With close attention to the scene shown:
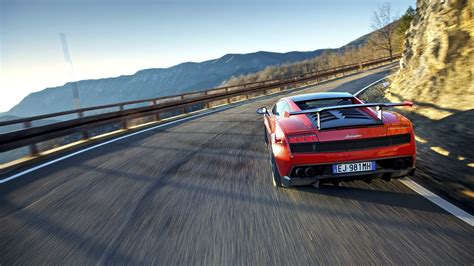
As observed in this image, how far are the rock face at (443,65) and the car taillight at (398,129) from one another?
10.2 ft

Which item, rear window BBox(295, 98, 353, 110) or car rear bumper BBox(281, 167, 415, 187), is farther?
rear window BBox(295, 98, 353, 110)

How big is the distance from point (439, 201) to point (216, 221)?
→ 2.56 m

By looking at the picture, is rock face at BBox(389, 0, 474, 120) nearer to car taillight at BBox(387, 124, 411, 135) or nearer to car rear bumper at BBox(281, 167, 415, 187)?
car taillight at BBox(387, 124, 411, 135)

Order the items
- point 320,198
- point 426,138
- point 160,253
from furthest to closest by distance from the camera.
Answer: point 426,138 < point 320,198 < point 160,253

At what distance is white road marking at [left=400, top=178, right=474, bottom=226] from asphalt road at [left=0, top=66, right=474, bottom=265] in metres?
0.09

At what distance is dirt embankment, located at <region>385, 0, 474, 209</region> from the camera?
13.5ft

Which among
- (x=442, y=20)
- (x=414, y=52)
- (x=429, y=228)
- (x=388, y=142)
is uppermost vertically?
(x=442, y=20)

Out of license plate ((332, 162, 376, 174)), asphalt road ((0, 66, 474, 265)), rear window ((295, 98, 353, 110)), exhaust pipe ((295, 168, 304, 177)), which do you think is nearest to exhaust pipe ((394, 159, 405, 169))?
license plate ((332, 162, 376, 174))

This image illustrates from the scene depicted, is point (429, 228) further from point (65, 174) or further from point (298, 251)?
point (65, 174)

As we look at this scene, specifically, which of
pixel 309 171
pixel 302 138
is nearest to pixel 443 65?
pixel 302 138

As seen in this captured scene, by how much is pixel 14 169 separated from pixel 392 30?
A: 211ft

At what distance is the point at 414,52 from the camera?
10.6 m

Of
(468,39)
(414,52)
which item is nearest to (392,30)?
(414,52)

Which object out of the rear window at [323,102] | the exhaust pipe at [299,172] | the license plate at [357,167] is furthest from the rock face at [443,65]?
the exhaust pipe at [299,172]
